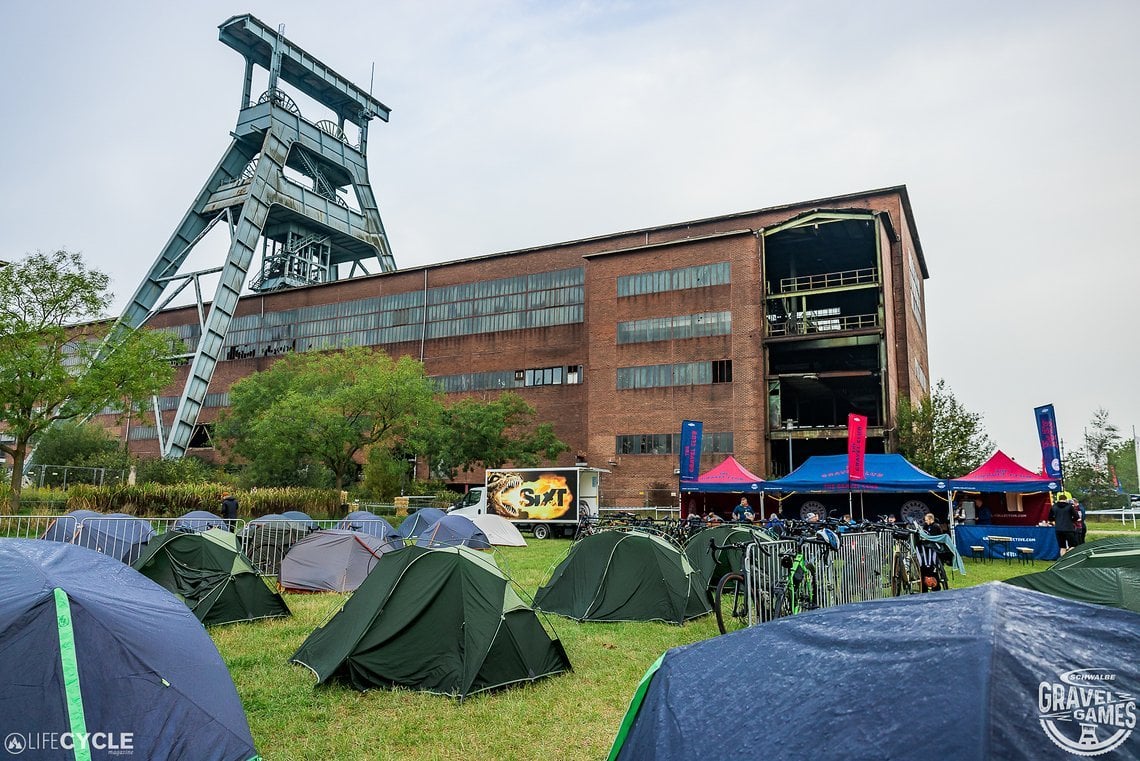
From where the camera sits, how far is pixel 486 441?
43.3 metres

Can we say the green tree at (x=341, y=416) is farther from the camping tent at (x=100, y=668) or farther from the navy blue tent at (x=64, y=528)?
the camping tent at (x=100, y=668)

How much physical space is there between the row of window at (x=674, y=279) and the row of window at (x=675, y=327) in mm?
1761

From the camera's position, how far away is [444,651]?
7.68m

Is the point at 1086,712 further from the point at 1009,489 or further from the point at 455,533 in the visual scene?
the point at 1009,489

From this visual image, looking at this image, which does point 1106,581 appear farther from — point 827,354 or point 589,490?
point 827,354

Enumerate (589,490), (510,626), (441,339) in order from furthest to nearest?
(441,339), (589,490), (510,626)

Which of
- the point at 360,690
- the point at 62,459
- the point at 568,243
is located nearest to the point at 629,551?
the point at 360,690

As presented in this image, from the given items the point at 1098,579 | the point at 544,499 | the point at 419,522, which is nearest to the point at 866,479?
the point at 544,499

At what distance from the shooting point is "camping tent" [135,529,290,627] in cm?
1106

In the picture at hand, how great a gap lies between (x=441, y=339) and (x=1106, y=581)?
48638 millimetres

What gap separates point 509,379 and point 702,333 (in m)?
Answer: 14.6

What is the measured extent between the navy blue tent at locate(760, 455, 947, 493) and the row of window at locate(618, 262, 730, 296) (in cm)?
1595

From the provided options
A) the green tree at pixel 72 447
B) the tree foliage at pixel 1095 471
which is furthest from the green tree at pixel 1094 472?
the green tree at pixel 72 447

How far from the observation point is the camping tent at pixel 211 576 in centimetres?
1106
